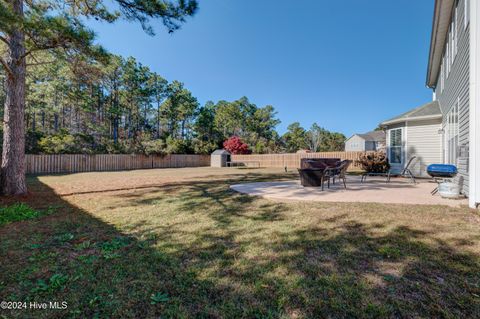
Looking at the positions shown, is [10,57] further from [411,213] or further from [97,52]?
[411,213]

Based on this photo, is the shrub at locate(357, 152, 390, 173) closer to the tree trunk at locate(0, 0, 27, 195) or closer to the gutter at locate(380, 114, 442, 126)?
the gutter at locate(380, 114, 442, 126)

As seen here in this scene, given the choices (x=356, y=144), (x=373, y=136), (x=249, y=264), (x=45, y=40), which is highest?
(x=373, y=136)

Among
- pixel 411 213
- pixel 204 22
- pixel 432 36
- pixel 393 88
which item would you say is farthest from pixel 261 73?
pixel 411 213

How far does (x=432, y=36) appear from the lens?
7.58m

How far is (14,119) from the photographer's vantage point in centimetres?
493

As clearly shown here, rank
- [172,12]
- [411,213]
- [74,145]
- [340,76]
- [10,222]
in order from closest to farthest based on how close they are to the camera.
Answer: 1. [10,222]
2. [411,213]
3. [172,12]
4. [74,145]
5. [340,76]

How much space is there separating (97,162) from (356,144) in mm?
37257

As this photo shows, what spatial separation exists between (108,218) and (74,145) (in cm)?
1642

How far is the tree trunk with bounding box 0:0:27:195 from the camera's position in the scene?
16.1ft

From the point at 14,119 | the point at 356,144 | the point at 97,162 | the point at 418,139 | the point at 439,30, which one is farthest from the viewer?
the point at 356,144

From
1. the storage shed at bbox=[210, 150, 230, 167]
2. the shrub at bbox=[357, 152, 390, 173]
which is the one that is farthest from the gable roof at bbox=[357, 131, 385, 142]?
the shrub at bbox=[357, 152, 390, 173]

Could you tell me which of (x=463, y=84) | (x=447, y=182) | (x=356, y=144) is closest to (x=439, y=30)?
(x=463, y=84)

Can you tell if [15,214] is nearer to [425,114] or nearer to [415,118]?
[415,118]

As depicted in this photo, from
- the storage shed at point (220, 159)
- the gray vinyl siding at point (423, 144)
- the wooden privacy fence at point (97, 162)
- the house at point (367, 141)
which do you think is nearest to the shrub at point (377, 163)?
the gray vinyl siding at point (423, 144)
